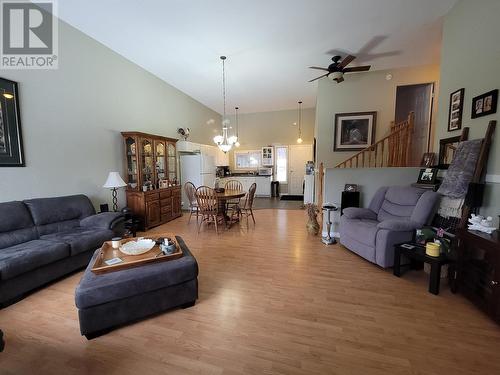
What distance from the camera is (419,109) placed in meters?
5.29

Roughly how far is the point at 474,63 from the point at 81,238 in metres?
5.03

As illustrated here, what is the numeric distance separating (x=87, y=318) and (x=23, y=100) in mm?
2905

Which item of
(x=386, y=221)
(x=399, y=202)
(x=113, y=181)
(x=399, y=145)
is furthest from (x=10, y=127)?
(x=399, y=145)

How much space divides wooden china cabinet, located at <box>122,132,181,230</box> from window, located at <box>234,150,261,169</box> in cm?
401

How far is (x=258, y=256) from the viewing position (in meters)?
3.06

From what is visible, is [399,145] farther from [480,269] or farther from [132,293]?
[132,293]

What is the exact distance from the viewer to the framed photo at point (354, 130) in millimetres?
4977

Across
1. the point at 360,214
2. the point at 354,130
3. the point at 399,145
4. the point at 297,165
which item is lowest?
the point at 360,214

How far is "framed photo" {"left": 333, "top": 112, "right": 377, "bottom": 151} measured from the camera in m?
4.98

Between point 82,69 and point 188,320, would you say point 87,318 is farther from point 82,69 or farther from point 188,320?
point 82,69

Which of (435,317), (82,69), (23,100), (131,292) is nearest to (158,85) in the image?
(82,69)

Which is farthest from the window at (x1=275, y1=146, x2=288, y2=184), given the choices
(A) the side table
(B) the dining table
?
(A) the side table

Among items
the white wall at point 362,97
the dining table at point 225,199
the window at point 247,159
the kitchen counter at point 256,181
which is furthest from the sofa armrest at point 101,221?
the window at point 247,159

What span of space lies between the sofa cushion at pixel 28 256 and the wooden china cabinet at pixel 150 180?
1.82 m
